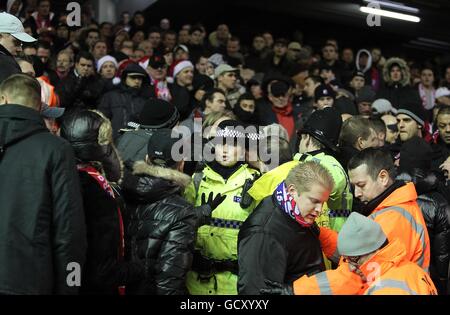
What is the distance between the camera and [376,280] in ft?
Answer: 10.0

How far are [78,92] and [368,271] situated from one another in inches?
204

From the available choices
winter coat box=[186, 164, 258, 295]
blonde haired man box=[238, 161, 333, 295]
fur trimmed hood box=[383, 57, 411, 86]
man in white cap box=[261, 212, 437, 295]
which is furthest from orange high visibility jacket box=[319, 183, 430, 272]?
fur trimmed hood box=[383, 57, 411, 86]

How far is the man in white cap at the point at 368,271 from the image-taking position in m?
2.98

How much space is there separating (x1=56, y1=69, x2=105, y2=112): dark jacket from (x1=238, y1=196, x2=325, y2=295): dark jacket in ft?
14.7

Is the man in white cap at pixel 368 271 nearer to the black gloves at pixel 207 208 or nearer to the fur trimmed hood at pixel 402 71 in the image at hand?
the black gloves at pixel 207 208

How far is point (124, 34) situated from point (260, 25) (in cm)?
591

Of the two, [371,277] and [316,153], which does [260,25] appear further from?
[371,277]

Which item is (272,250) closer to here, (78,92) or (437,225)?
(437,225)

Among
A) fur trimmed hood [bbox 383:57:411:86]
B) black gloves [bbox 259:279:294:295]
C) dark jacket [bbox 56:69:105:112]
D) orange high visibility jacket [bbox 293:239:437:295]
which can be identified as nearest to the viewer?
orange high visibility jacket [bbox 293:239:437:295]

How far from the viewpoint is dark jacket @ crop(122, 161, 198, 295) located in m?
3.83

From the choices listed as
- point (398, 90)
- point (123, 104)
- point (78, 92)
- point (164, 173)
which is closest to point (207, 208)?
point (164, 173)

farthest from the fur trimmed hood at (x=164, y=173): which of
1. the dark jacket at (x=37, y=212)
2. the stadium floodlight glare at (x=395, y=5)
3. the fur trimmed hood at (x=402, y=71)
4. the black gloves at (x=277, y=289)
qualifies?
the stadium floodlight glare at (x=395, y=5)

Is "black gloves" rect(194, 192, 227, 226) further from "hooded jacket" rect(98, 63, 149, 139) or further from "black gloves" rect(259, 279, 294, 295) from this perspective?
"hooded jacket" rect(98, 63, 149, 139)

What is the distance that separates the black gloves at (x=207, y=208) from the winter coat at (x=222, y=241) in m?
0.04
